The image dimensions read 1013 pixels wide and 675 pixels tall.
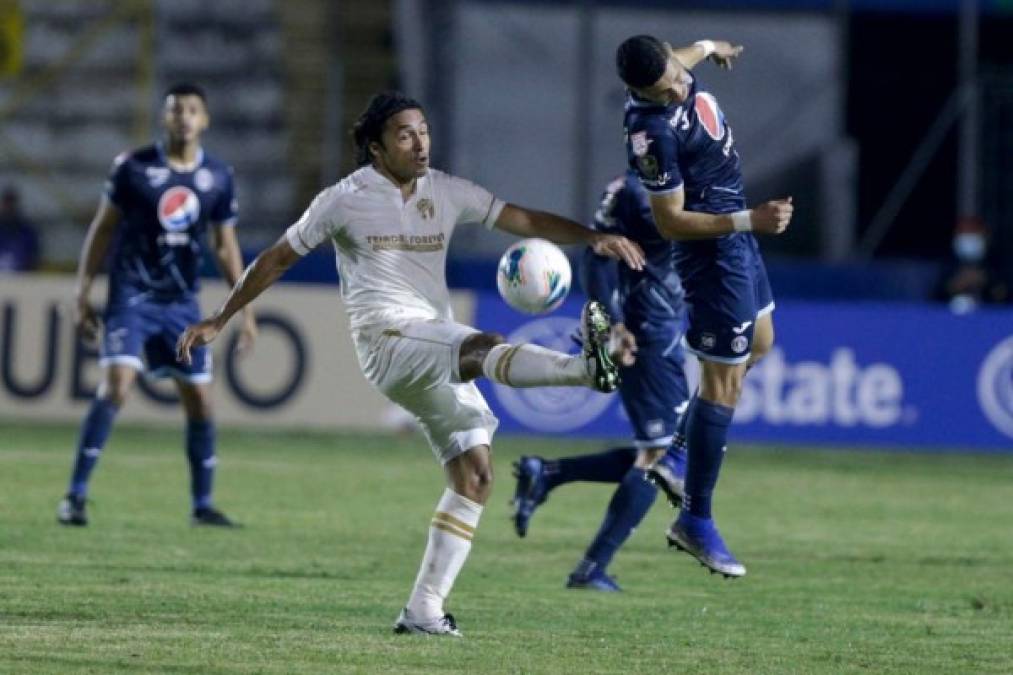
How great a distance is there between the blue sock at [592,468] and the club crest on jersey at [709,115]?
1998 millimetres

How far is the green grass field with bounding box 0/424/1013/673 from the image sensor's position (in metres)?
8.08

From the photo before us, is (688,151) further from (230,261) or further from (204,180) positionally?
(204,180)

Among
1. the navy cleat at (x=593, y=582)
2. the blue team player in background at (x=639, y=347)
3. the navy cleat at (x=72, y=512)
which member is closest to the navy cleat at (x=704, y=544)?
the blue team player in background at (x=639, y=347)

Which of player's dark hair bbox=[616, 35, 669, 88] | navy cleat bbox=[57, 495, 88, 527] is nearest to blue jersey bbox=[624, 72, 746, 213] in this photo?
player's dark hair bbox=[616, 35, 669, 88]

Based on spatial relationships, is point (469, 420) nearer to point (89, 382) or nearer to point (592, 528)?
point (592, 528)

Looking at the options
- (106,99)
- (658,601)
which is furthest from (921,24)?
(658,601)

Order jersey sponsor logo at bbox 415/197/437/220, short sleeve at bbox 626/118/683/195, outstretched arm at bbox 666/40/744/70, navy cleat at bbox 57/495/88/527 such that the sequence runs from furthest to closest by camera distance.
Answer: navy cleat at bbox 57/495/88/527
outstretched arm at bbox 666/40/744/70
short sleeve at bbox 626/118/683/195
jersey sponsor logo at bbox 415/197/437/220

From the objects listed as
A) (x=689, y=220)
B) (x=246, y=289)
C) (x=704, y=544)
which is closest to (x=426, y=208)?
(x=246, y=289)

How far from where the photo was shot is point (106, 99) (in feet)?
84.5

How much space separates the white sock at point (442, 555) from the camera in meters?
8.48

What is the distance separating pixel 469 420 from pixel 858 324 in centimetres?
1197

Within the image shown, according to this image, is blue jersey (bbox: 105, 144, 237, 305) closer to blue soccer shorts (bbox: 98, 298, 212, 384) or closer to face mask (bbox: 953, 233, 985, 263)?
blue soccer shorts (bbox: 98, 298, 212, 384)

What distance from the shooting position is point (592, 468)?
11.0m

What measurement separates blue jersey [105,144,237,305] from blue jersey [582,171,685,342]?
319 centimetres
